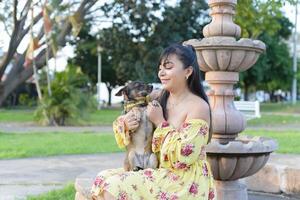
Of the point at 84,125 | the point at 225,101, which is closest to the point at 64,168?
the point at 225,101

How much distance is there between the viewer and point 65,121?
2116cm

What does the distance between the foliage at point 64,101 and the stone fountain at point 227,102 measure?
16.0 meters

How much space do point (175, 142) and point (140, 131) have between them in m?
0.37

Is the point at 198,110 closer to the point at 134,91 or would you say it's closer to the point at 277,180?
the point at 134,91

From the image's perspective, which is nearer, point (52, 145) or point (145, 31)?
point (52, 145)

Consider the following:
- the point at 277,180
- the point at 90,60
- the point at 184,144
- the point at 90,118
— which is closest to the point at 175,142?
the point at 184,144

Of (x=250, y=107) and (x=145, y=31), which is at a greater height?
(x=145, y=31)

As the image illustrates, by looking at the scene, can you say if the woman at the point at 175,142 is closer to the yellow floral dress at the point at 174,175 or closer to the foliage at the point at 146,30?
the yellow floral dress at the point at 174,175

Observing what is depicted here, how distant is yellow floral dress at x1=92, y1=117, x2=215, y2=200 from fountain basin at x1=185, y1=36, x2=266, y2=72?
6.33 feet

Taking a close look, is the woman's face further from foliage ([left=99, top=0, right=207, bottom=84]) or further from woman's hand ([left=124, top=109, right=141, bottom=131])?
foliage ([left=99, top=0, right=207, bottom=84])

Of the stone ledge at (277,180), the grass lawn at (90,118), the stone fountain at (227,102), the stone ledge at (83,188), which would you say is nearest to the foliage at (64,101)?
the grass lawn at (90,118)

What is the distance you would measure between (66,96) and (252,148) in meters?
16.8

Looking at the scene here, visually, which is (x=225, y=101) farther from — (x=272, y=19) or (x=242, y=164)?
(x=272, y=19)

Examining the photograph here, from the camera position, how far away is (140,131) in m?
3.46
